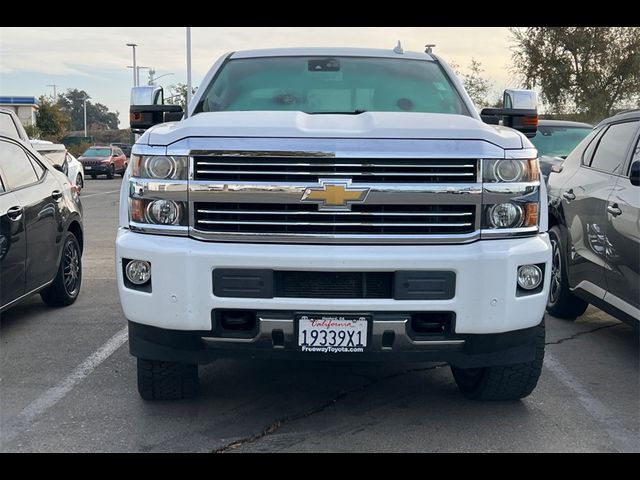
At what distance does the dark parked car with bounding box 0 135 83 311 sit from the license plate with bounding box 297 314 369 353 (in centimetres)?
275

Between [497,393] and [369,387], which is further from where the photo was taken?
[369,387]

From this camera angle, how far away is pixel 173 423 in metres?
3.97

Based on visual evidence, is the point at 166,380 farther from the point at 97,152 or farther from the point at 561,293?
the point at 97,152

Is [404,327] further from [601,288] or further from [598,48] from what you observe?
[598,48]

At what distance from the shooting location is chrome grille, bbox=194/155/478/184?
3580mm

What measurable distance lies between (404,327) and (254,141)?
113cm

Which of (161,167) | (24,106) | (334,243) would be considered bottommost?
(334,243)

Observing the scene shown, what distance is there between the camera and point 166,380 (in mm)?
4125

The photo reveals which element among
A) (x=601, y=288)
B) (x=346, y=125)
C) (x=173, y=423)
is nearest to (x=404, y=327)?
(x=346, y=125)

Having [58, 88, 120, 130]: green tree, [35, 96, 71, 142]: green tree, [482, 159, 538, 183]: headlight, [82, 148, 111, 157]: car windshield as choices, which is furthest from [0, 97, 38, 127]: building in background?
[58, 88, 120, 130]: green tree

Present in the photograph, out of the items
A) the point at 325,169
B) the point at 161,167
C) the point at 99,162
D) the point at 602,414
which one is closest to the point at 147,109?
the point at 161,167

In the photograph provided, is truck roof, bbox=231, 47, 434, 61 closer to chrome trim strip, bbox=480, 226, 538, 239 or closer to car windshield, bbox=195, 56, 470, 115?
car windshield, bbox=195, 56, 470, 115

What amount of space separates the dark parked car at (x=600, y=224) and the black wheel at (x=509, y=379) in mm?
1123

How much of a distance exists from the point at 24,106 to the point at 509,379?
5086cm
